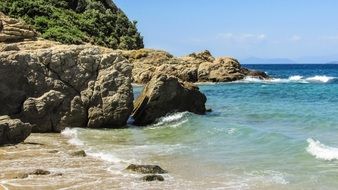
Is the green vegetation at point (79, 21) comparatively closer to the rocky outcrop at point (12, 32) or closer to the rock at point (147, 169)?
the rocky outcrop at point (12, 32)

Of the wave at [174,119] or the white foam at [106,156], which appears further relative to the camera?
the wave at [174,119]

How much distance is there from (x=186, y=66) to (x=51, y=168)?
189ft

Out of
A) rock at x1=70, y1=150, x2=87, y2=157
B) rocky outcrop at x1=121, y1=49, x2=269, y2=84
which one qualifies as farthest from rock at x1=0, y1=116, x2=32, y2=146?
rocky outcrop at x1=121, y1=49, x2=269, y2=84

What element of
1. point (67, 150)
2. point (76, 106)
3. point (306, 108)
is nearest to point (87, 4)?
point (306, 108)

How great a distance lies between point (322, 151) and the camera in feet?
59.7

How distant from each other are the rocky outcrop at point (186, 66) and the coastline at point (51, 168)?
45577 millimetres

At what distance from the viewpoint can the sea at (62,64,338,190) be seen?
14.9 metres

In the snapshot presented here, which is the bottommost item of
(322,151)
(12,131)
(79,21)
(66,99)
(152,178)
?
(322,151)

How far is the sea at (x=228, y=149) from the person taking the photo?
14.9 m

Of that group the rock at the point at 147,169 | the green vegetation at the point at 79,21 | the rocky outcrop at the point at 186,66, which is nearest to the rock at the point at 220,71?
the rocky outcrop at the point at 186,66

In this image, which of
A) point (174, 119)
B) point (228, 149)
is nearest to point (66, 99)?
point (174, 119)

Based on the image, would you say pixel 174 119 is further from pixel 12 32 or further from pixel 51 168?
pixel 12 32

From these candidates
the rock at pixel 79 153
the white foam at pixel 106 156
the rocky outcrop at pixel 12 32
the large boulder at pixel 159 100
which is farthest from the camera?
the rocky outcrop at pixel 12 32

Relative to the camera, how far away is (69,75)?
2589 cm
